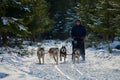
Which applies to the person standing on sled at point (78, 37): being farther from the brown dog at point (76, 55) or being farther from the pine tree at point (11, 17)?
the pine tree at point (11, 17)

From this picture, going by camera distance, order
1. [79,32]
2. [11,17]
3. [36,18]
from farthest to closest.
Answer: [36,18]
[79,32]
[11,17]

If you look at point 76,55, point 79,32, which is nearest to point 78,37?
point 79,32

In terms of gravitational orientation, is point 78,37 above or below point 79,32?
below

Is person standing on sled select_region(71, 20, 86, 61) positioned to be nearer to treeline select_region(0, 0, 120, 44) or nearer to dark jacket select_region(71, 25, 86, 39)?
dark jacket select_region(71, 25, 86, 39)

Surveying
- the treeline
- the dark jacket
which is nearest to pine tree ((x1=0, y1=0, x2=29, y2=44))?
the treeline

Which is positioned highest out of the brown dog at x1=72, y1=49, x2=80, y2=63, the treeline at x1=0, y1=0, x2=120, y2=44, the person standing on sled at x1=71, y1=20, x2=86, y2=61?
the treeline at x1=0, y1=0, x2=120, y2=44

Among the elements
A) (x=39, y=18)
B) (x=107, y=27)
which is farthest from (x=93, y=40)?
(x=39, y=18)

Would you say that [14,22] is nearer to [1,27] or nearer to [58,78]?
[1,27]

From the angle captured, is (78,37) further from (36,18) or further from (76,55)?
(36,18)

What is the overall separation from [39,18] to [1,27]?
978 inches

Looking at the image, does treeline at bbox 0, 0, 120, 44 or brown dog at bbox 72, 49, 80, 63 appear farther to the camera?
brown dog at bbox 72, 49, 80, 63

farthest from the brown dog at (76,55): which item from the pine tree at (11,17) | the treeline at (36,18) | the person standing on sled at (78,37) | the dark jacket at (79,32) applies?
the pine tree at (11,17)

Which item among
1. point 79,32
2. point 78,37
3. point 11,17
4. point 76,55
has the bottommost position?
point 76,55

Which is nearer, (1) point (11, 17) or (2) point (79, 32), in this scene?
(1) point (11, 17)
